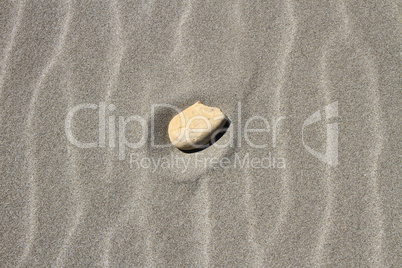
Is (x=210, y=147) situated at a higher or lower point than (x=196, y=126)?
lower

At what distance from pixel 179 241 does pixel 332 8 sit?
1297 mm

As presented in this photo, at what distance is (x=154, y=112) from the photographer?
74.6 inches

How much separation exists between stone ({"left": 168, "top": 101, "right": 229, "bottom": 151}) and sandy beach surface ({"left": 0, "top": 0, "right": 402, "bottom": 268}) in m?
0.05

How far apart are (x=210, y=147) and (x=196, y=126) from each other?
0.12 m

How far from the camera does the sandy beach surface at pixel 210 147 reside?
1.81 m

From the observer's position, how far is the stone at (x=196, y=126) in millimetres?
1837

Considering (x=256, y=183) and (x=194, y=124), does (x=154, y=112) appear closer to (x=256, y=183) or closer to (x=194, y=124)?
(x=194, y=124)

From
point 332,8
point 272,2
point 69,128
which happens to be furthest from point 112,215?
point 332,8

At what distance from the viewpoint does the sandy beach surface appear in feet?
5.95

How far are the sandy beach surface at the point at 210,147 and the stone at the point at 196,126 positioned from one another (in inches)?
2.0

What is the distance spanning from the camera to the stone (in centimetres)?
184

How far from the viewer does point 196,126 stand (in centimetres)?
185

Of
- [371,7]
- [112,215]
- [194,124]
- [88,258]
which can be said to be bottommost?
[88,258]

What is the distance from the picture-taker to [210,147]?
1883 millimetres
